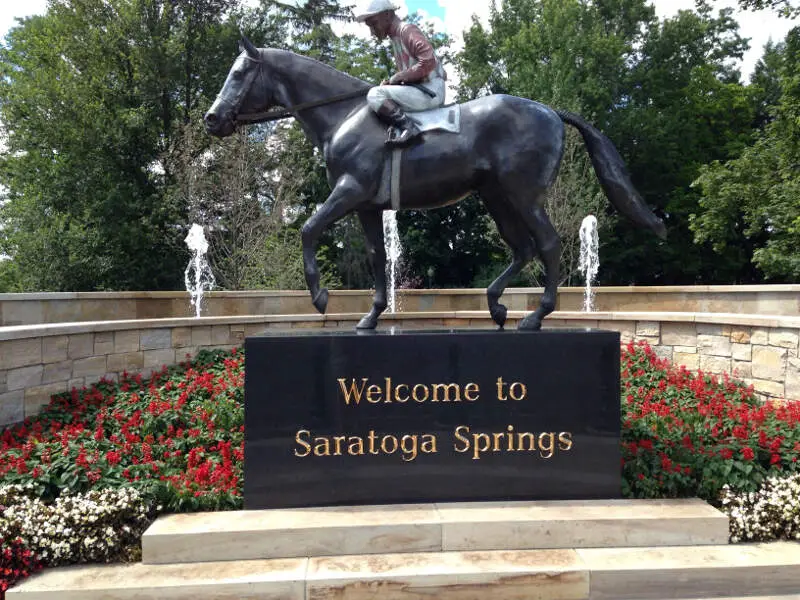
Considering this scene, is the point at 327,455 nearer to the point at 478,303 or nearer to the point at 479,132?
the point at 479,132

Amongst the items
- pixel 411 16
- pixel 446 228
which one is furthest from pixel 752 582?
pixel 411 16

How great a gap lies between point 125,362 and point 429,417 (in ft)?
17.1

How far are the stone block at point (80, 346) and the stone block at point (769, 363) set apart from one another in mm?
7777

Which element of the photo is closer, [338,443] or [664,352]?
[338,443]

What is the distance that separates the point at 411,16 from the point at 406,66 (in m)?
28.8

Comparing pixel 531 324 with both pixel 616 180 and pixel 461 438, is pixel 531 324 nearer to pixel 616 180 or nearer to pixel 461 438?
pixel 461 438

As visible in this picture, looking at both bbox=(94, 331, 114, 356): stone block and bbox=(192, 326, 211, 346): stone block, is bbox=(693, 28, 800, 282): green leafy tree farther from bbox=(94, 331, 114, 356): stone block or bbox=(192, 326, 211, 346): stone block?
bbox=(94, 331, 114, 356): stone block

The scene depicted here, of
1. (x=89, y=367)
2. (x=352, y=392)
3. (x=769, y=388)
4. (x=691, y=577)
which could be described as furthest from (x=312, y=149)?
(x=691, y=577)

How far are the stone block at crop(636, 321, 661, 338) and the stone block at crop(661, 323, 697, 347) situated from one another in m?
0.09

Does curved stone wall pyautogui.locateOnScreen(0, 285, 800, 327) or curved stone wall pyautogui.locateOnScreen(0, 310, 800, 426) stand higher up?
curved stone wall pyautogui.locateOnScreen(0, 285, 800, 327)

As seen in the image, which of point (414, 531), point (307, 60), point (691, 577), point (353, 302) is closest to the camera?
point (691, 577)

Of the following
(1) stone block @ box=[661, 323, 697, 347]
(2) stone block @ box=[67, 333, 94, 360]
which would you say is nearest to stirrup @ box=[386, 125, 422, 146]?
(2) stone block @ box=[67, 333, 94, 360]

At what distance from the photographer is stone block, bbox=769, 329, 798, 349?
605cm

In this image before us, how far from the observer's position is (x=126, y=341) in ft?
25.6
